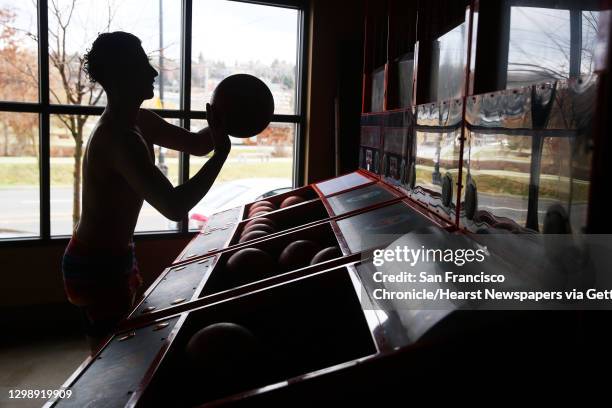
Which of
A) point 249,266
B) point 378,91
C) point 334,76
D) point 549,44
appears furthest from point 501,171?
point 334,76

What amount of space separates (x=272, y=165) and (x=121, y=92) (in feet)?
9.56

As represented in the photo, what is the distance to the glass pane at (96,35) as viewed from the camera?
13.1 feet

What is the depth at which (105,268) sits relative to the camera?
1931mm

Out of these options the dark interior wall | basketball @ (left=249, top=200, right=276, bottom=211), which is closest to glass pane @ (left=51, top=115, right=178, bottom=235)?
basketball @ (left=249, top=200, right=276, bottom=211)

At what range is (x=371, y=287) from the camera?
1388mm

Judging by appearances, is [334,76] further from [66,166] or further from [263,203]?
[66,166]

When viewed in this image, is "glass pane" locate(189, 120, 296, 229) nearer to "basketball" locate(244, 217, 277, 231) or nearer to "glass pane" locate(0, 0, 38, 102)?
"glass pane" locate(0, 0, 38, 102)

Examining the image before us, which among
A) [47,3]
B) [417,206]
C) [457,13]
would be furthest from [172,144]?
[47,3]

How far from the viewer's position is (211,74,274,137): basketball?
85.1 inches

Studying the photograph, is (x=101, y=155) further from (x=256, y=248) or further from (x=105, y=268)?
(x=256, y=248)

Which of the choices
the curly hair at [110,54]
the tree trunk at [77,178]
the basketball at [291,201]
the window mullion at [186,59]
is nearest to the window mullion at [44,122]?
the tree trunk at [77,178]

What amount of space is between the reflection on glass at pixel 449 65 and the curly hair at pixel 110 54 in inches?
46.9

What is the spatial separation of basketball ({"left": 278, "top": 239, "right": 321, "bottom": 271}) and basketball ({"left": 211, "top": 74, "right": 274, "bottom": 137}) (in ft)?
1.70

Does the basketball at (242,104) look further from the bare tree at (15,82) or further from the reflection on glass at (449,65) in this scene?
the bare tree at (15,82)
